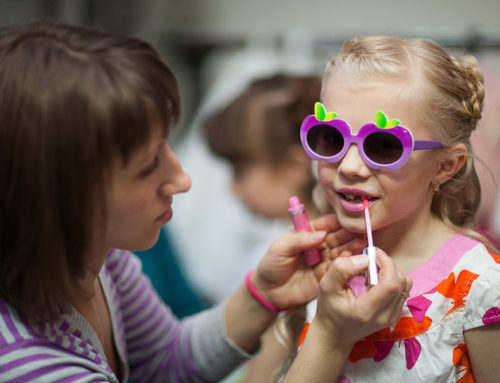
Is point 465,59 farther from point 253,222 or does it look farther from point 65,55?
point 253,222

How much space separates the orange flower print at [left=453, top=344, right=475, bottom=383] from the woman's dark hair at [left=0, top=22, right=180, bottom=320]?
0.51 m

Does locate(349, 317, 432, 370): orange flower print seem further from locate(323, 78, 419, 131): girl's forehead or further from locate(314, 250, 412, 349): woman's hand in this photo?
locate(323, 78, 419, 131): girl's forehead

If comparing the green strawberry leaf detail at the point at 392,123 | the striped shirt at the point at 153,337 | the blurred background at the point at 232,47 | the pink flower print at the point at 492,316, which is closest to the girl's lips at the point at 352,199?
the green strawberry leaf detail at the point at 392,123

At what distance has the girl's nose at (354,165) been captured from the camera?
71 centimetres

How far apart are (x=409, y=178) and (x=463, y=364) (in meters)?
0.27

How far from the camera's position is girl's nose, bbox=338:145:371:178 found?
0.71 meters

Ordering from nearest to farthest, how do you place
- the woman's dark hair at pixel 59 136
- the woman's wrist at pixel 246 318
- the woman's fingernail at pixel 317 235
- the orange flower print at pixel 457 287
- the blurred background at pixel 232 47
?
the woman's dark hair at pixel 59 136 → the orange flower print at pixel 457 287 → the woman's fingernail at pixel 317 235 → the woman's wrist at pixel 246 318 → the blurred background at pixel 232 47

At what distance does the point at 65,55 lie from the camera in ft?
2.09

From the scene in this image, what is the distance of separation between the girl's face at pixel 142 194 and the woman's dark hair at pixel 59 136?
19 millimetres

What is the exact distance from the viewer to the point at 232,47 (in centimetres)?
237

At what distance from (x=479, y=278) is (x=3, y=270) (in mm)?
634

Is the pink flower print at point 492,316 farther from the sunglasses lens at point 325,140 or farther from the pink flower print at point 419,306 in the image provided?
the sunglasses lens at point 325,140

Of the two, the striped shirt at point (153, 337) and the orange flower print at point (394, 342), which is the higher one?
the orange flower print at point (394, 342)

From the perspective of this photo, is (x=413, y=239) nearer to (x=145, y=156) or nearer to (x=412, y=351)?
(x=412, y=351)
